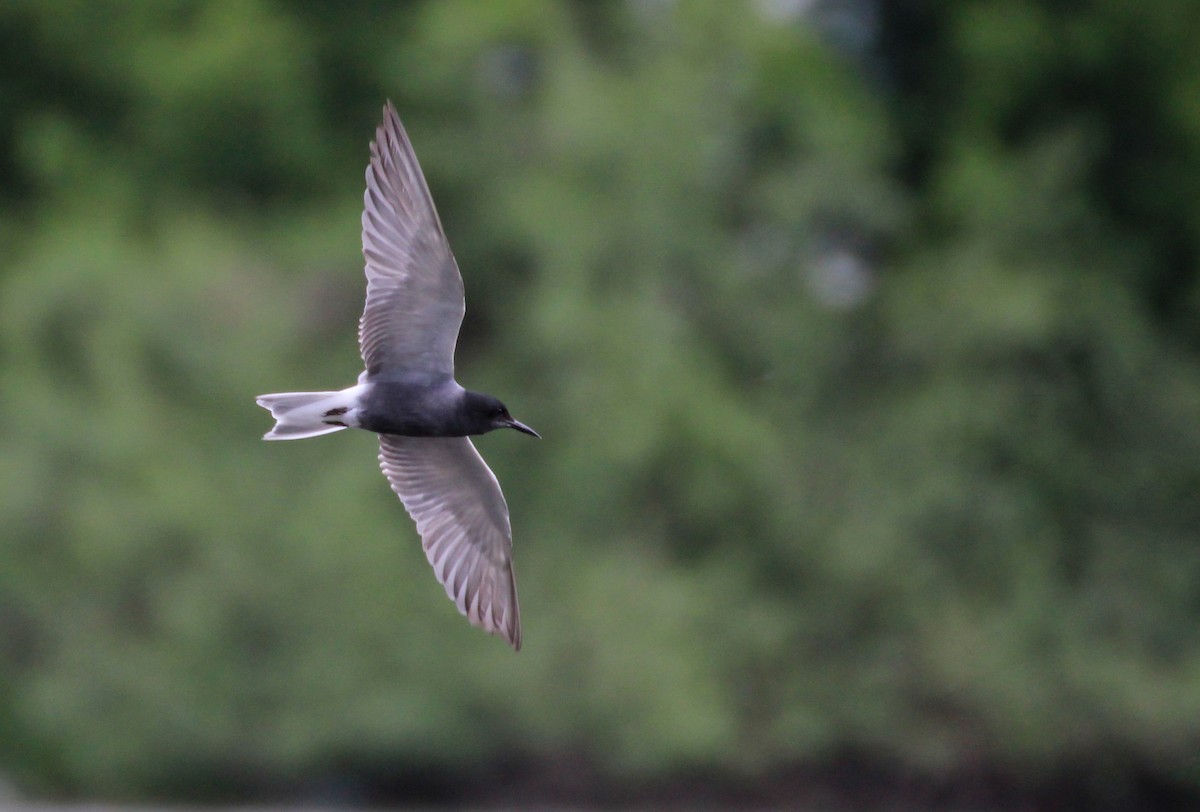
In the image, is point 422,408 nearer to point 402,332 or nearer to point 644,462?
point 402,332

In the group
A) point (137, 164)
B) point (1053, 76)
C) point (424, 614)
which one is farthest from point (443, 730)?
point (1053, 76)

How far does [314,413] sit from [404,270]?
20.4 inches

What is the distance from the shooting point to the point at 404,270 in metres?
5.52

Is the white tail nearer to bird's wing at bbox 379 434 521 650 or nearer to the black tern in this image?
the black tern

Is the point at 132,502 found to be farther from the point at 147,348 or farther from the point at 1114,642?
the point at 1114,642

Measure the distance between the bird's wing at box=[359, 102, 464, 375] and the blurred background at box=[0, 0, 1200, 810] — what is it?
8.66m

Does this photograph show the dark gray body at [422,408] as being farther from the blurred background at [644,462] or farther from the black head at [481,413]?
the blurred background at [644,462]

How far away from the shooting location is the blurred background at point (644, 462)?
1412 centimetres

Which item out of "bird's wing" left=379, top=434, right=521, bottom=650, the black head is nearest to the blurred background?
"bird's wing" left=379, top=434, right=521, bottom=650

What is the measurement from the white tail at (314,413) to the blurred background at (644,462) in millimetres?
8690

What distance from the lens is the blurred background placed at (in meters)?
14.1

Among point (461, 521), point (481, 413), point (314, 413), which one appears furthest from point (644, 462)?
point (314, 413)

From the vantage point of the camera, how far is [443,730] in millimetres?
14305

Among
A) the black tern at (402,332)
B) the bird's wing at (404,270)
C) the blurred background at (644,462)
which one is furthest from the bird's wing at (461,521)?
the blurred background at (644,462)
